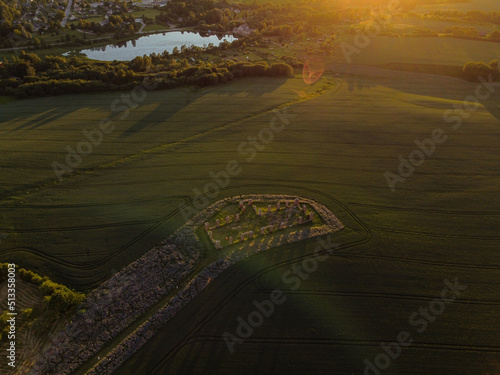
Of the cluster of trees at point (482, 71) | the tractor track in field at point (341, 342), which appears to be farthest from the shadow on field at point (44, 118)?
the cluster of trees at point (482, 71)

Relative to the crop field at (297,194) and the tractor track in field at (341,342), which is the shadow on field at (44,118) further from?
the tractor track in field at (341,342)

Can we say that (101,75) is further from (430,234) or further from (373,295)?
(430,234)

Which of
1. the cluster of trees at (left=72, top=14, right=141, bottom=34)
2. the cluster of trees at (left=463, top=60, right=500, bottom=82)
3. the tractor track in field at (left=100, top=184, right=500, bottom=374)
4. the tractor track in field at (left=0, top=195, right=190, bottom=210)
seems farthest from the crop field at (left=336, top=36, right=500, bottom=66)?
the cluster of trees at (left=72, top=14, right=141, bottom=34)

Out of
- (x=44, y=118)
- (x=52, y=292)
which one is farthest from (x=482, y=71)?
(x=44, y=118)

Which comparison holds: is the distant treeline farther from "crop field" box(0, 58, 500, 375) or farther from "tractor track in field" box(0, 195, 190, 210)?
"tractor track in field" box(0, 195, 190, 210)

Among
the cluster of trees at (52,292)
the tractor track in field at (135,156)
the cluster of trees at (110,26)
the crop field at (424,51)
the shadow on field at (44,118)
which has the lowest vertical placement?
the cluster of trees at (52,292)
